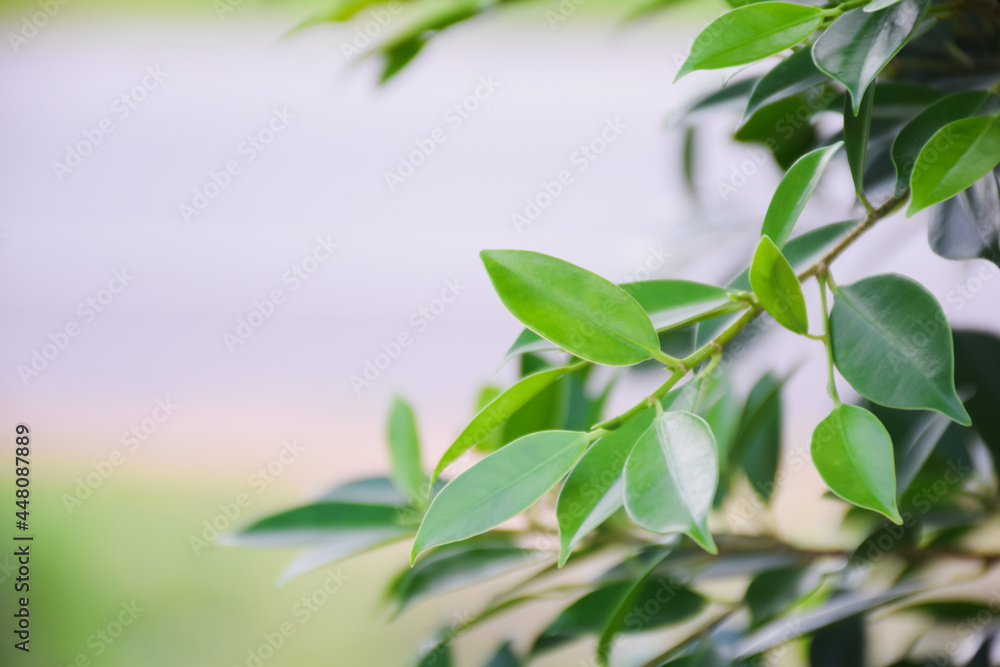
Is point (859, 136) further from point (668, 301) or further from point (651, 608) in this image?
point (651, 608)

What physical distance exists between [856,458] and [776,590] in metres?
0.20

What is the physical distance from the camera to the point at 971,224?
0.90 feet

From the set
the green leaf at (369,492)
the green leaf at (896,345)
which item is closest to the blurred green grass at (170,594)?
the green leaf at (369,492)

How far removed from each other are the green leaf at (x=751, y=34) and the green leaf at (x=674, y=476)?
4.0 inches

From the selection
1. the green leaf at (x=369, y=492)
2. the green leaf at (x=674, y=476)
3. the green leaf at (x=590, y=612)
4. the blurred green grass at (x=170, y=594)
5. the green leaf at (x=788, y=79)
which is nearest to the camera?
the green leaf at (x=674, y=476)

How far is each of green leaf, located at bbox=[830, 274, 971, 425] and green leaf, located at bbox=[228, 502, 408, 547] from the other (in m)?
0.31

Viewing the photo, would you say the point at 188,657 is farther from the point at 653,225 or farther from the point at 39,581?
the point at 653,225

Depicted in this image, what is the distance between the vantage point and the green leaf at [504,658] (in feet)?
1.45

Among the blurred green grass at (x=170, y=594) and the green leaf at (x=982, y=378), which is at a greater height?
the green leaf at (x=982, y=378)

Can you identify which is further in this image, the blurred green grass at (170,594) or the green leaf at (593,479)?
the blurred green grass at (170,594)

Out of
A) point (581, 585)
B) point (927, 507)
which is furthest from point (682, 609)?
point (927, 507)

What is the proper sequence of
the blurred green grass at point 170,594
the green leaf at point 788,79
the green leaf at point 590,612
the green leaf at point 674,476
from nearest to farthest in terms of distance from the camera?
1. the green leaf at point 674,476
2. the green leaf at point 788,79
3. the green leaf at point 590,612
4. the blurred green grass at point 170,594

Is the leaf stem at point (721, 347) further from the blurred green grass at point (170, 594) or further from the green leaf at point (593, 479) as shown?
the blurred green grass at point (170, 594)

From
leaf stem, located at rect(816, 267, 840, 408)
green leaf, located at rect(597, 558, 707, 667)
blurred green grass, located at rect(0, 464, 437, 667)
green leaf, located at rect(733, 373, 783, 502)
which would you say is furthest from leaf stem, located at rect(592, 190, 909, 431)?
blurred green grass, located at rect(0, 464, 437, 667)
